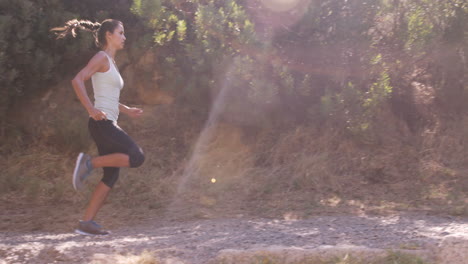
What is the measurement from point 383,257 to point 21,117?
6.07m

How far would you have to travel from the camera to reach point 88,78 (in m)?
4.45

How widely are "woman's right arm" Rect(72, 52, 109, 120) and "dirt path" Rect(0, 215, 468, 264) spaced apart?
1095mm

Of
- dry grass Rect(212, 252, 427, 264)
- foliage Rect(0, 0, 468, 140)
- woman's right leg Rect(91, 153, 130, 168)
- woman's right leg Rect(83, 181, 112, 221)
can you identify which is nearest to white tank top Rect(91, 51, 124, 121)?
woman's right leg Rect(91, 153, 130, 168)

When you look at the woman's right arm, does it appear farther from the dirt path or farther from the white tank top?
the dirt path

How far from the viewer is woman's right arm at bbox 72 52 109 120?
430cm

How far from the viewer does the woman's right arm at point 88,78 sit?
4.30 m

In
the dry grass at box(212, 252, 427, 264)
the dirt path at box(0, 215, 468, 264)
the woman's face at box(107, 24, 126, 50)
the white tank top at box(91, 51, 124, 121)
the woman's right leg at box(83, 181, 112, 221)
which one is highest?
the woman's face at box(107, 24, 126, 50)

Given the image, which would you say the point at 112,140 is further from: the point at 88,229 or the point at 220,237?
the point at 220,237

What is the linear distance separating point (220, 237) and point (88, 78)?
1.83 meters

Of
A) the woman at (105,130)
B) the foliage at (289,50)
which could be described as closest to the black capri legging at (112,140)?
the woman at (105,130)

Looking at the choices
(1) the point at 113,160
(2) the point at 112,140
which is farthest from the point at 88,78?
(1) the point at 113,160

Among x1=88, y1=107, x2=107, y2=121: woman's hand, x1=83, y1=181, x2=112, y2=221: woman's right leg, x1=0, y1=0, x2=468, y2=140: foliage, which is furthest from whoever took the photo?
x1=0, y1=0, x2=468, y2=140: foliage

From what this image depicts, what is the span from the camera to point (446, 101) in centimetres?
785

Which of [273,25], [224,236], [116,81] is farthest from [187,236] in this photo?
[273,25]
